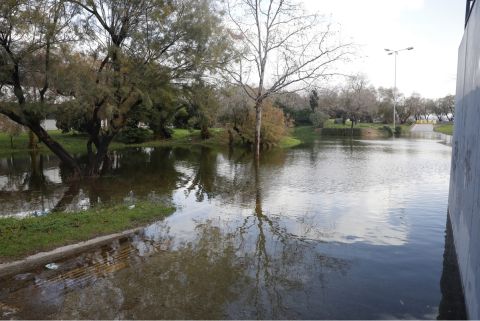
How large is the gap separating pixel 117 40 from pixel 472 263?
1447cm

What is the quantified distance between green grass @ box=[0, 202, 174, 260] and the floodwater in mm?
614

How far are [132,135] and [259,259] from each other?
33.4 m

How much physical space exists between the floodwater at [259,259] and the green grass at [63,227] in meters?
0.61

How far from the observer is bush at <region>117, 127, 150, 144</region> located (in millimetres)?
38375

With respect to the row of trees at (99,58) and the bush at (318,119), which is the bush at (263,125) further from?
the bush at (318,119)

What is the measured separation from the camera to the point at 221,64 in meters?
17.4

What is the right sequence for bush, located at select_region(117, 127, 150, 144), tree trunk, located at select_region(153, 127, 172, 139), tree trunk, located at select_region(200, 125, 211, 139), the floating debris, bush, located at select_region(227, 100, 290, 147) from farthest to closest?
tree trunk, located at select_region(200, 125, 211, 139)
tree trunk, located at select_region(153, 127, 172, 139)
bush, located at select_region(117, 127, 150, 144)
bush, located at select_region(227, 100, 290, 147)
the floating debris

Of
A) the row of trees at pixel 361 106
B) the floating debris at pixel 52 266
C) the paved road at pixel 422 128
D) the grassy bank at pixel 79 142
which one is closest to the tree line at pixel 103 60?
the floating debris at pixel 52 266

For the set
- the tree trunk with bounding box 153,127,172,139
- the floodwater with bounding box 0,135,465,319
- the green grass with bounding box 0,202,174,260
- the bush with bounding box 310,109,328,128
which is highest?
the bush with bounding box 310,109,328,128

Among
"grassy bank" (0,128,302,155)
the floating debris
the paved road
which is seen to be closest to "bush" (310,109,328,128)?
the paved road

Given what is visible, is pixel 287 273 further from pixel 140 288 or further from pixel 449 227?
pixel 449 227

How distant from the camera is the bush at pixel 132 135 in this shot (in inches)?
1511

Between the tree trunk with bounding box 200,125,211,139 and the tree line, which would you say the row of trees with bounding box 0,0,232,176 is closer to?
the tree line

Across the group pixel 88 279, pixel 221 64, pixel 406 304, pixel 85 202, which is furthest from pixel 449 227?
pixel 221 64
